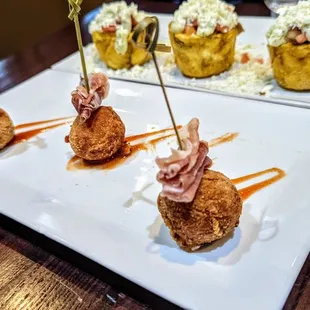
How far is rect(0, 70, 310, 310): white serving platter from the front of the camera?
3.56 ft

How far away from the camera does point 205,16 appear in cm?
214

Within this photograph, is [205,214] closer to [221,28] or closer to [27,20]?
[221,28]

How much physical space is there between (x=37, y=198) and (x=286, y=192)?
33.2 inches

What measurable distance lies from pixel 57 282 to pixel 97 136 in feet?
2.04

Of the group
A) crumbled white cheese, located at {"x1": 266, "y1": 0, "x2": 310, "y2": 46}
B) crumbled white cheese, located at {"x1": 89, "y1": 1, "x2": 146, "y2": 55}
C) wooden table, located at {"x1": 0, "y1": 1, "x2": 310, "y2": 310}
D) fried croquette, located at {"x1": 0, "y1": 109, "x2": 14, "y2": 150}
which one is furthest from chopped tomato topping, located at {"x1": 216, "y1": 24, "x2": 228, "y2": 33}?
wooden table, located at {"x1": 0, "y1": 1, "x2": 310, "y2": 310}

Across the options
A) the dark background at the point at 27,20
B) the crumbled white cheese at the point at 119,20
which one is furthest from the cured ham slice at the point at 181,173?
the dark background at the point at 27,20

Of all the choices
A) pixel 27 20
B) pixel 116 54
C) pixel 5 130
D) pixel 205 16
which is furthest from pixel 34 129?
pixel 27 20

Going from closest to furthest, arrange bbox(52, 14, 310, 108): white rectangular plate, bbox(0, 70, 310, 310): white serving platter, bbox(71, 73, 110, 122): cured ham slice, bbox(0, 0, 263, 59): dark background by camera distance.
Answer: bbox(0, 70, 310, 310): white serving platter < bbox(71, 73, 110, 122): cured ham slice < bbox(52, 14, 310, 108): white rectangular plate < bbox(0, 0, 263, 59): dark background

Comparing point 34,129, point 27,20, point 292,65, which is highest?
point 292,65

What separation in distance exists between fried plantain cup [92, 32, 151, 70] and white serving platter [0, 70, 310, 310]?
0.78 ft

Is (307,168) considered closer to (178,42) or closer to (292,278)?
(292,278)

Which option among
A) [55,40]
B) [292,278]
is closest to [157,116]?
[292,278]

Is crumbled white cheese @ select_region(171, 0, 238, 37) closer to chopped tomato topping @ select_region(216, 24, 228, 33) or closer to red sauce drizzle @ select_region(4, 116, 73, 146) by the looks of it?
chopped tomato topping @ select_region(216, 24, 228, 33)

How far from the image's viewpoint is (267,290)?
1022 mm
